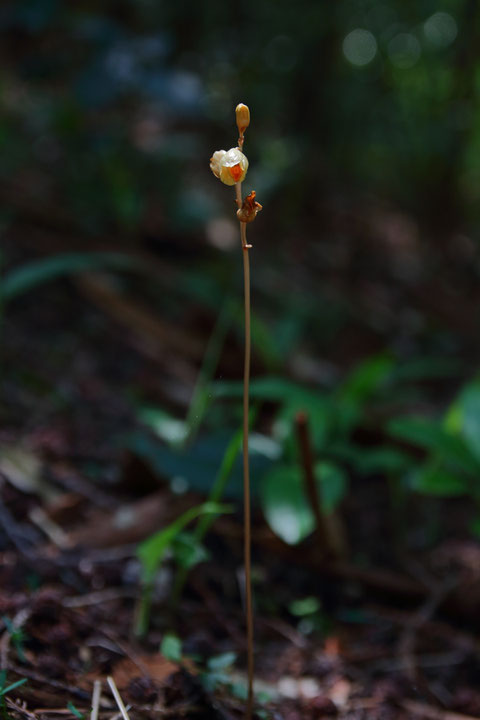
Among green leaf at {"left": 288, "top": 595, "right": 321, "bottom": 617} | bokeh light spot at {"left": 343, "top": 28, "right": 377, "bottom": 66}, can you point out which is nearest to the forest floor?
green leaf at {"left": 288, "top": 595, "right": 321, "bottom": 617}

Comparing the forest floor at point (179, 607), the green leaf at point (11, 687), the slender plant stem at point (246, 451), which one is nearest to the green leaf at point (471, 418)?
the forest floor at point (179, 607)

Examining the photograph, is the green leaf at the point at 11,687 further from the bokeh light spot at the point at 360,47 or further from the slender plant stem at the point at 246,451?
the bokeh light spot at the point at 360,47

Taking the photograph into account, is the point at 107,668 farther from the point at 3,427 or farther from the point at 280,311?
the point at 280,311

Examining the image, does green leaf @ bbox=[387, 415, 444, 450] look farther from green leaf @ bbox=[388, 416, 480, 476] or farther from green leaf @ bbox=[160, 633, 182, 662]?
green leaf @ bbox=[160, 633, 182, 662]

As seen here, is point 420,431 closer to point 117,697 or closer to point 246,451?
point 246,451

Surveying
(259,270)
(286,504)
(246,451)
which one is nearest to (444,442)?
(286,504)

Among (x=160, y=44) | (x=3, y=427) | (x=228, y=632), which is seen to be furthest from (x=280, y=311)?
(x=228, y=632)

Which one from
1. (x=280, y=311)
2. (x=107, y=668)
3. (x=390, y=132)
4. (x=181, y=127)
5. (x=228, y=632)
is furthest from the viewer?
(x=390, y=132)
